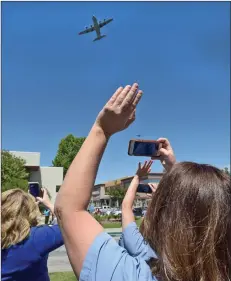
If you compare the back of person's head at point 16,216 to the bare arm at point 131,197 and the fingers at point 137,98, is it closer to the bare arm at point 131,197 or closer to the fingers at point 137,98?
the bare arm at point 131,197

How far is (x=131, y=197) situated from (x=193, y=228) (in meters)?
1.60

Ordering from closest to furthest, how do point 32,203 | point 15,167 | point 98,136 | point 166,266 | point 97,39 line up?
point 166,266 < point 98,136 < point 32,203 < point 97,39 < point 15,167

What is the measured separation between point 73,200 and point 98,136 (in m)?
0.24

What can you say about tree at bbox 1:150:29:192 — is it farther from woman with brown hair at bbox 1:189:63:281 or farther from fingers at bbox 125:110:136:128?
fingers at bbox 125:110:136:128

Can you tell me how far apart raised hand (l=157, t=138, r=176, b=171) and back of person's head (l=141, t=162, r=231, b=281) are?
4.09 feet

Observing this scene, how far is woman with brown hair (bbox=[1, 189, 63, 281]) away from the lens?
2.67 meters

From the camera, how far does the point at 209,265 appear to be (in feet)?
4.14

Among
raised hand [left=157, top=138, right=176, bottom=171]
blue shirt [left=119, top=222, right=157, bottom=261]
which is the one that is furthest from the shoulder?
raised hand [left=157, top=138, right=176, bottom=171]

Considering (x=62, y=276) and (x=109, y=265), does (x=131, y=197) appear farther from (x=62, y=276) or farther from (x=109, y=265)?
(x=62, y=276)

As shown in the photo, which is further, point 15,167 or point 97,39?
point 15,167

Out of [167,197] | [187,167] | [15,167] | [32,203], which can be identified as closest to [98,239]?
[167,197]

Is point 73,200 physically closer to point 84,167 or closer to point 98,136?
point 84,167

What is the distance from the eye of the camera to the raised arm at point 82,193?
4.28 feet

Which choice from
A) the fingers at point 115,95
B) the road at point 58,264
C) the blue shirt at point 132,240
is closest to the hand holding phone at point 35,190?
the blue shirt at point 132,240
